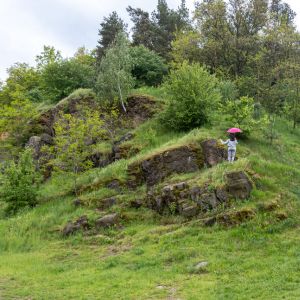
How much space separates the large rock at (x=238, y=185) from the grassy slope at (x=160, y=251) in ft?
1.02

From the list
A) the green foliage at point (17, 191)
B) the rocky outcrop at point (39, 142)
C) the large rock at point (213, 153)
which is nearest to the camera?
the large rock at point (213, 153)

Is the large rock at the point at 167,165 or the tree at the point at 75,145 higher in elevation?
the tree at the point at 75,145

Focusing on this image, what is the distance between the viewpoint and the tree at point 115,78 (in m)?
25.3

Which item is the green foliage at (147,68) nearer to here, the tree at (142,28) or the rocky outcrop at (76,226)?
the tree at (142,28)

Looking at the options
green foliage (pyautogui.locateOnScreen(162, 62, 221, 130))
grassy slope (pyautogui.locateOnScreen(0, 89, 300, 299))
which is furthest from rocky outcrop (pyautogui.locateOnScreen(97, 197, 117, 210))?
green foliage (pyautogui.locateOnScreen(162, 62, 221, 130))

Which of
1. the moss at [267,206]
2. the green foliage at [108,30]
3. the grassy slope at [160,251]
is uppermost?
the green foliage at [108,30]

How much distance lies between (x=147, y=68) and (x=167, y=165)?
14505 mm

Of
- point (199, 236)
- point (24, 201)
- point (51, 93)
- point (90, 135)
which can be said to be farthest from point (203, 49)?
point (199, 236)

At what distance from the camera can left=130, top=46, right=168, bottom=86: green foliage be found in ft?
101

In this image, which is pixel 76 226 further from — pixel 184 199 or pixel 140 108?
pixel 140 108

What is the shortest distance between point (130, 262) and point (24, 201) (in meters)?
9.50

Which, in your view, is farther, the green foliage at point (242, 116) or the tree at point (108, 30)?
the tree at point (108, 30)

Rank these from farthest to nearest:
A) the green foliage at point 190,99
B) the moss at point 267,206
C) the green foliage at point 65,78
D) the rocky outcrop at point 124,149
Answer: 1. the green foliage at point 65,78
2. the green foliage at point 190,99
3. the rocky outcrop at point 124,149
4. the moss at point 267,206

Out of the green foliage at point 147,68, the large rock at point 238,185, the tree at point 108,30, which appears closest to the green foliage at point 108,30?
the tree at point 108,30
